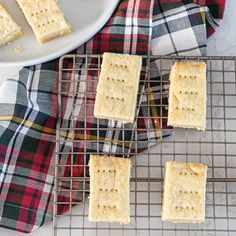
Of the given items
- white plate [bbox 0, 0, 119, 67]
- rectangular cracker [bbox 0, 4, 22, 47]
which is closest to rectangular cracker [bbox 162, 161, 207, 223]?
white plate [bbox 0, 0, 119, 67]

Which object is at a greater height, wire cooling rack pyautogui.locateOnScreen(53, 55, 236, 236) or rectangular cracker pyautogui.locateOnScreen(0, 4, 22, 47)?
rectangular cracker pyautogui.locateOnScreen(0, 4, 22, 47)

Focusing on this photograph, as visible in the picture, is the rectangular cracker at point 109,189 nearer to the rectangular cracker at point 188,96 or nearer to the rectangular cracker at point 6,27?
the rectangular cracker at point 188,96

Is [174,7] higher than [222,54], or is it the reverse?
[174,7]

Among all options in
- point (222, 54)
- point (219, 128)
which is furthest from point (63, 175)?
point (222, 54)

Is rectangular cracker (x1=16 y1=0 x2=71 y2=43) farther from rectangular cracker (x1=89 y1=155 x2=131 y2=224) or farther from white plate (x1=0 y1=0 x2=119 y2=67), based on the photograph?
rectangular cracker (x1=89 y1=155 x2=131 y2=224)

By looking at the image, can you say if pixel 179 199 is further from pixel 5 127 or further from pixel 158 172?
pixel 5 127

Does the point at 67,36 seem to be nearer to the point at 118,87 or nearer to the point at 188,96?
the point at 118,87
